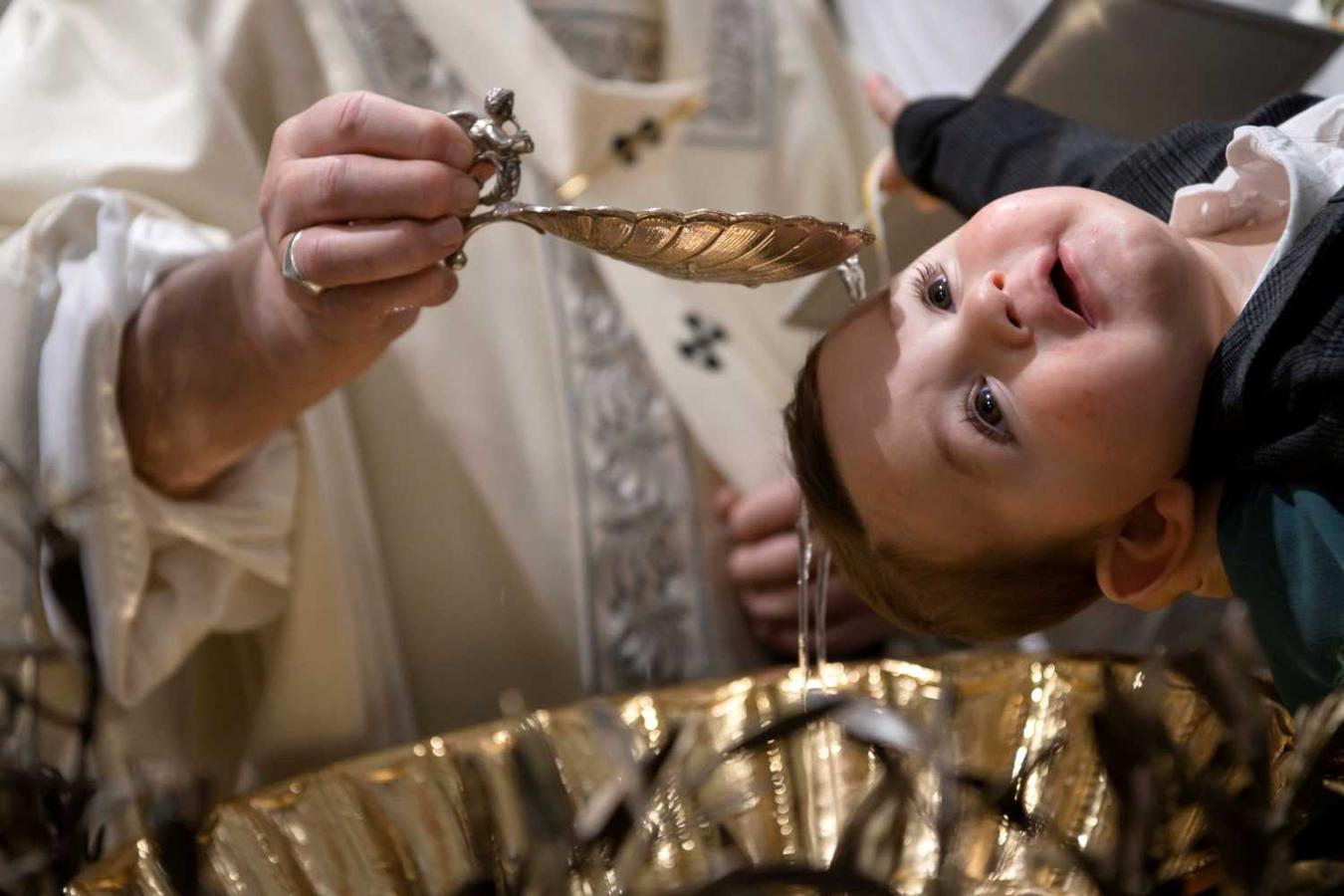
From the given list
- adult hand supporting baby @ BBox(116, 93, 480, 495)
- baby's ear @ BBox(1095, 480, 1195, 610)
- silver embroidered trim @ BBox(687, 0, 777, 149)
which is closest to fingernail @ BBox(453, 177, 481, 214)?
adult hand supporting baby @ BBox(116, 93, 480, 495)

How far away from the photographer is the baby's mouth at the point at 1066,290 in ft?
1.64

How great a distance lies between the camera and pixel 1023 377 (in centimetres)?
50

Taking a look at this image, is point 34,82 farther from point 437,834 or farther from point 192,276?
point 437,834

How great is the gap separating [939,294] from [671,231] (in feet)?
0.51

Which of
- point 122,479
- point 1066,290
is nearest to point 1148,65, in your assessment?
point 1066,290

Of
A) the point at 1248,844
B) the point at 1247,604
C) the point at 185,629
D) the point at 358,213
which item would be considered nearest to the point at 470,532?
the point at 185,629

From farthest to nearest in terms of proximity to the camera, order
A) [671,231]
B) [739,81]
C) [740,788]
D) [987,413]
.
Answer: [739,81]
[740,788]
[987,413]
[671,231]

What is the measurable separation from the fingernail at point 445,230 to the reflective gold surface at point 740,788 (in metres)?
0.20

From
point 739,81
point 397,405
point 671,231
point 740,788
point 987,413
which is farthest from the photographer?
point 739,81

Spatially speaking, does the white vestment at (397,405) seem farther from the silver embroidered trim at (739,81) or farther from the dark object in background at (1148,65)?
the dark object in background at (1148,65)

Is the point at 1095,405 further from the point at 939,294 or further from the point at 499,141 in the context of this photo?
the point at 499,141

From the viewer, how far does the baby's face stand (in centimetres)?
49

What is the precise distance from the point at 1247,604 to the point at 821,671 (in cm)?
24

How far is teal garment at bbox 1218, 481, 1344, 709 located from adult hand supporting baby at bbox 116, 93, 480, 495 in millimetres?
305
